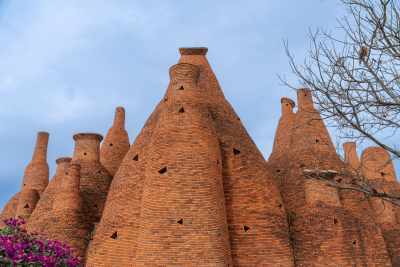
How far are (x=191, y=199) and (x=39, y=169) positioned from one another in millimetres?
15997

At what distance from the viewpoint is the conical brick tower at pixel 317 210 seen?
13719mm

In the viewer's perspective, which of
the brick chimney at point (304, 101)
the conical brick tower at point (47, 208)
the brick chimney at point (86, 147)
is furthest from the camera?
the brick chimney at point (86, 147)

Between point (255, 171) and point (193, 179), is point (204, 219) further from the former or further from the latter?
point (255, 171)

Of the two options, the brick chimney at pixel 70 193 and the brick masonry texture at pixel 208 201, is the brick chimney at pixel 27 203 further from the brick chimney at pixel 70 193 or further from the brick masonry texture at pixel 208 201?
the brick chimney at pixel 70 193

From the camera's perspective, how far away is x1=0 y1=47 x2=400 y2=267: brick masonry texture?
1163 cm

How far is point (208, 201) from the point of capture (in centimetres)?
1193

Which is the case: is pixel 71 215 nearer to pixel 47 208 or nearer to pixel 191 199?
pixel 47 208

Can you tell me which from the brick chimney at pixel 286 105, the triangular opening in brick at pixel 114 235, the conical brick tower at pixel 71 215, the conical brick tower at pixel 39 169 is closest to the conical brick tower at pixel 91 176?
the conical brick tower at pixel 71 215

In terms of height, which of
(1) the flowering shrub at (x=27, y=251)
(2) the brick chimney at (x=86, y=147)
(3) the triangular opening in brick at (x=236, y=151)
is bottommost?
(1) the flowering shrub at (x=27, y=251)

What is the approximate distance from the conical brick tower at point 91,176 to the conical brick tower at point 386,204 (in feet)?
33.3

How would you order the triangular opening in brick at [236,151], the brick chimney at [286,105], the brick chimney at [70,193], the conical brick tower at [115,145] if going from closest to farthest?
the triangular opening in brick at [236,151] → the brick chimney at [70,193] → the brick chimney at [286,105] → the conical brick tower at [115,145]

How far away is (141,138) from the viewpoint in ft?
52.6

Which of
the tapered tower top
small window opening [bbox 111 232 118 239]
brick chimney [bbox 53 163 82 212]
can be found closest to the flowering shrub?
small window opening [bbox 111 232 118 239]

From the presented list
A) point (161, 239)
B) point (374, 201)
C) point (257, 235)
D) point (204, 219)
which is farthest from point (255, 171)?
point (374, 201)
